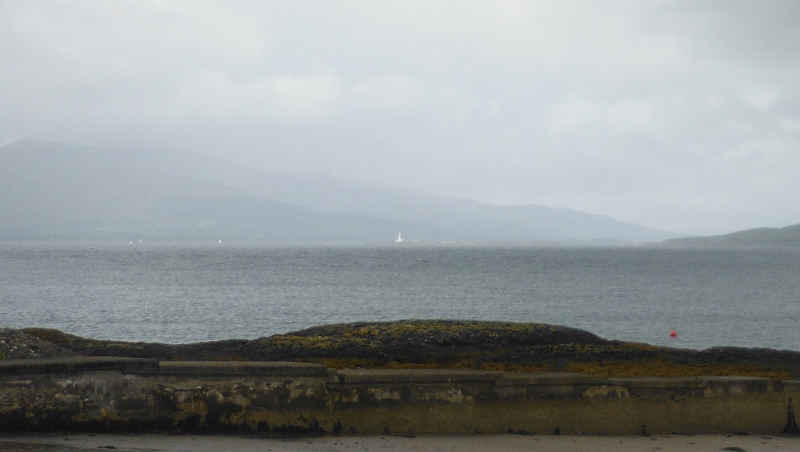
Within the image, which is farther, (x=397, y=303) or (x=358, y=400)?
(x=397, y=303)

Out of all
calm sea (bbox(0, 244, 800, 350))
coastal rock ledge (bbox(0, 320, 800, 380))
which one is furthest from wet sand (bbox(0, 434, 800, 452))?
calm sea (bbox(0, 244, 800, 350))

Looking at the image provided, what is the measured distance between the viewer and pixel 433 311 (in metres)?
53.8

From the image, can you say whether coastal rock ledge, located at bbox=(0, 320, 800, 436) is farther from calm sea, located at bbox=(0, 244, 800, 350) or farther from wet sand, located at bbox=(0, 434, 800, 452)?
calm sea, located at bbox=(0, 244, 800, 350)

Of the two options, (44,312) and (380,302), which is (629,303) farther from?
(44,312)

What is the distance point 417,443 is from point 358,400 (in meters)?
0.89

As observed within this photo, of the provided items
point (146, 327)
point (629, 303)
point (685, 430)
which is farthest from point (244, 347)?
point (629, 303)

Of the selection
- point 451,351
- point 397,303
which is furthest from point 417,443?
point 397,303

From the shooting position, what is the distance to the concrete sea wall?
8.95 metres

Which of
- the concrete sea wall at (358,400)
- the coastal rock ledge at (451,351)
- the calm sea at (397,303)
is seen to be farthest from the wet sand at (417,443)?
the calm sea at (397,303)

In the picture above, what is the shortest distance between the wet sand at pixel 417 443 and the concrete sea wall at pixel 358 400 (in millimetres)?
186

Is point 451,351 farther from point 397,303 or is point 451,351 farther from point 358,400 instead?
point 397,303

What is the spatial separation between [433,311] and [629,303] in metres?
16.6

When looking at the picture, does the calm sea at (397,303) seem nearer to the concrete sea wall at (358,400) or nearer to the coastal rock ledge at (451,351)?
the coastal rock ledge at (451,351)

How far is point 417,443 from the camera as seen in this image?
9.12 meters
